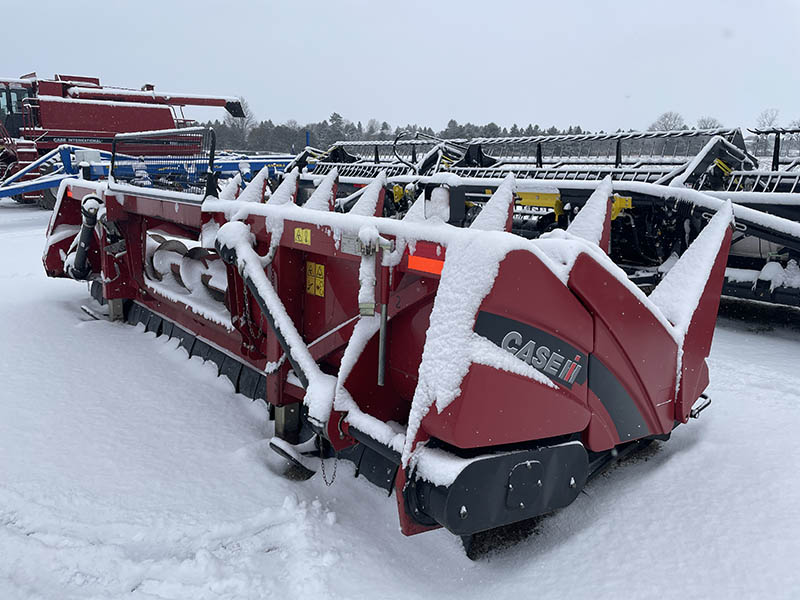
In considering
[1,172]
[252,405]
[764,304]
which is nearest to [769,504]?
[252,405]

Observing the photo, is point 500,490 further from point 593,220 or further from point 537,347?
point 593,220

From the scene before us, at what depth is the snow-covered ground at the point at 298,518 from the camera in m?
2.08

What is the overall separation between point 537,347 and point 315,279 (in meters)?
1.42

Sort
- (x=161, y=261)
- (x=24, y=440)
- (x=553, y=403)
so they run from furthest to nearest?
1. (x=161, y=261)
2. (x=24, y=440)
3. (x=553, y=403)

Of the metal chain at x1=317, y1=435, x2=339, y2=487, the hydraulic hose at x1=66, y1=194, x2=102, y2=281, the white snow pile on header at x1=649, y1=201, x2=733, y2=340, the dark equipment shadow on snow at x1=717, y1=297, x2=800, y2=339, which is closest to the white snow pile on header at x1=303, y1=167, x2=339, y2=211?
the metal chain at x1=317, y1=435, x2=339, y2=487

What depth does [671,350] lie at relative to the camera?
98.3 inches

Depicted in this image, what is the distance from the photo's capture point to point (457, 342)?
194 cm

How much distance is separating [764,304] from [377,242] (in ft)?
18.2

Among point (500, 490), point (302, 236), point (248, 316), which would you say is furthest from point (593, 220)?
point (248, 316)

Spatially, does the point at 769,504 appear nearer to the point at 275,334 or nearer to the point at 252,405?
the point at 275,334

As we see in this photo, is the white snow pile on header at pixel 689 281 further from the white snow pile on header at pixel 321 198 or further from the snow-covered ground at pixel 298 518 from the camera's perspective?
the white snow pile on header at pixel 321 198

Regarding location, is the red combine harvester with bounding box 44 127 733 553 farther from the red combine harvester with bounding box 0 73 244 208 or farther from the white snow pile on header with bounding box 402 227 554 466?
the red combine harvester with bounding box 0 73 244 208

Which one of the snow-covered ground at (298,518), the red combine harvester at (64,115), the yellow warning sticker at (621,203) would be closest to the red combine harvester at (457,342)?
the snow-covered ground at (298,518)

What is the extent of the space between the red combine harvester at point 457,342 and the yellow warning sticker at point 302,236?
0.6 inches
